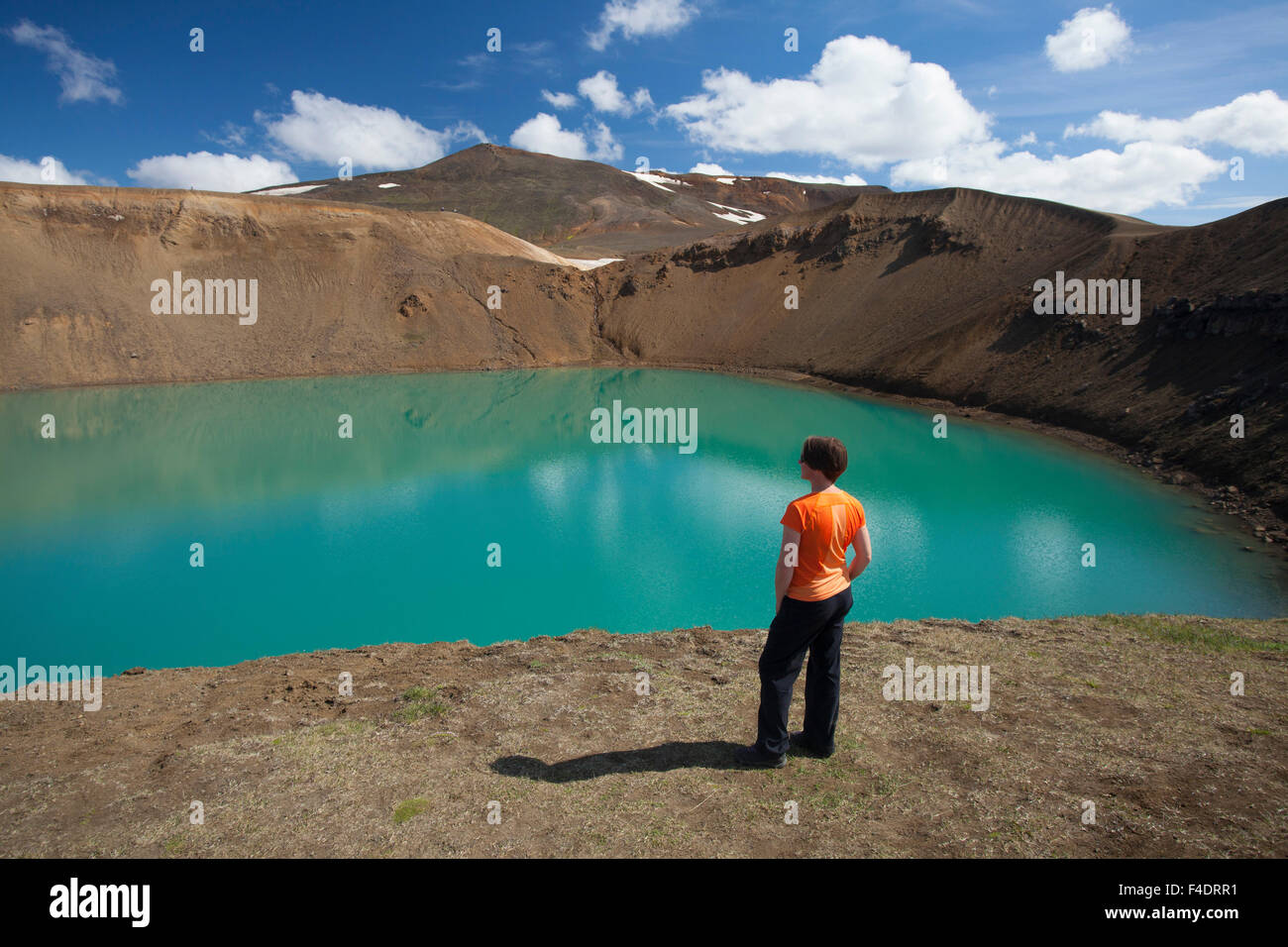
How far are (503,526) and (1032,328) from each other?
2317 cm

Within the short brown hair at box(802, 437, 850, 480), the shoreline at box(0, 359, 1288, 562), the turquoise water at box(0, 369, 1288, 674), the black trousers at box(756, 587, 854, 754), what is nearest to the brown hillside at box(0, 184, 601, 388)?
the shoreline at box(0, 359, 1288, 562)

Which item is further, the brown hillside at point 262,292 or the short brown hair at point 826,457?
the brown hillside at point 262,292

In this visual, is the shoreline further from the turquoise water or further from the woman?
the woman

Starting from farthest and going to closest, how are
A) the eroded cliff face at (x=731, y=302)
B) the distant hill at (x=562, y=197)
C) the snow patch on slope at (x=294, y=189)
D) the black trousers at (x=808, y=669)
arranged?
the snow patch on slope at (x=294, y=189) → the distant hill at (x=562, y=197) → the eroded cliff face at (x=731, y=302) → the black trousers at (x=808, y=669)

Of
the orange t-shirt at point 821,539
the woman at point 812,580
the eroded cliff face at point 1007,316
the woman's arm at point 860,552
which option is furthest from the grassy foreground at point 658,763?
the eroded cliff face at point 1007,316

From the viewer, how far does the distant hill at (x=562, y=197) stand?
92312 mm

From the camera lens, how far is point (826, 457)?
4188mm

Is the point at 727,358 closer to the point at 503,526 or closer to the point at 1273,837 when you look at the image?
the point at 503,526

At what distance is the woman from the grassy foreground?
Result: 0.61 m

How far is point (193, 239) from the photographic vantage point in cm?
4541

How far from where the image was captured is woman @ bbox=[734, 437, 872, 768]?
4.17 meters

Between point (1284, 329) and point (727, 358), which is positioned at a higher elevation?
point (727, 358)

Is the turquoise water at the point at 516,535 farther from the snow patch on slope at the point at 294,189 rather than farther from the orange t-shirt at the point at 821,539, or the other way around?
the snow patch on slope at the point at 294,189
